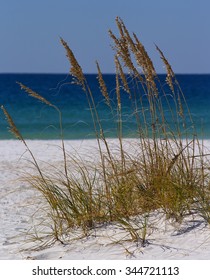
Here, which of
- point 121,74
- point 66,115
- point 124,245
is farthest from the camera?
point 66,115

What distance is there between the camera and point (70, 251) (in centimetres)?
452

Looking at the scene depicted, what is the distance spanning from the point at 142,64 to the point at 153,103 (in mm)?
473

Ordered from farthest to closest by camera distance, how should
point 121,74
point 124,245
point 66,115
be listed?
point 66,115, point 121,74, point 124,245

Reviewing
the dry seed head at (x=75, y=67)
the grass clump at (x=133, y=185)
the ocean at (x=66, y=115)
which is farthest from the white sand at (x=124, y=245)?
the ocean at (x=66, y=115)

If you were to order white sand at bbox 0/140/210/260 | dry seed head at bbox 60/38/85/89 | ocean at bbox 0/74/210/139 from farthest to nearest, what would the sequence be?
ocean at bbox 0/74/210/139
dry seed head at bbox 60/38/85/89
white sand at bbox 0/140/210/260

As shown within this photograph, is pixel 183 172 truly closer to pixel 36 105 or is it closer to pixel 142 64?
pixel 142 64

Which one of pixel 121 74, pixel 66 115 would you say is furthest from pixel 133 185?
pixel 66 115

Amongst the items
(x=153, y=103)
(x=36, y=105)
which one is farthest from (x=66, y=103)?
(x=153, y=103)

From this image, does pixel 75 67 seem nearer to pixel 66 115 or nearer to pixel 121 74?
pixel 121 74

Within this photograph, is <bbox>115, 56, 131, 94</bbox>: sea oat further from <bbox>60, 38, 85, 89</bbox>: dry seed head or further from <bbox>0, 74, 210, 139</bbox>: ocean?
<bbox>0, 74, 210, 139</bbox>: ocean

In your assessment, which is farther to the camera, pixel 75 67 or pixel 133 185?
pixel 133 185

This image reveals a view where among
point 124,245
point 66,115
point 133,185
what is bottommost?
point 124,245

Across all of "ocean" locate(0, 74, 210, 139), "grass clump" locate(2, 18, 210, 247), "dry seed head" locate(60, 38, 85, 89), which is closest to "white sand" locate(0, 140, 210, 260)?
"grass clump" locate(2, 18, 210, 247)
